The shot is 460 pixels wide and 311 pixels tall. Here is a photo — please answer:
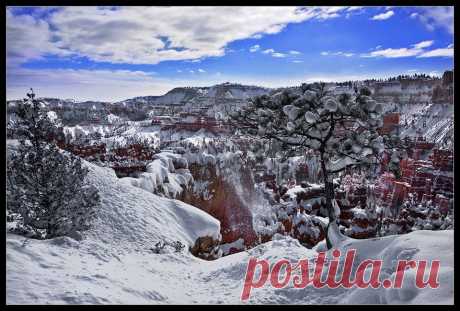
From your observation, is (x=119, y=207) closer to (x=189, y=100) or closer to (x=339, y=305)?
(x=339, y=305)

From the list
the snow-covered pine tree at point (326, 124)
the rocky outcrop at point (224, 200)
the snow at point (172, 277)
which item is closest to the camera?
the snow at point (172, 277)

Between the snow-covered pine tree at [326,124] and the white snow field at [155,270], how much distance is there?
1601 mm

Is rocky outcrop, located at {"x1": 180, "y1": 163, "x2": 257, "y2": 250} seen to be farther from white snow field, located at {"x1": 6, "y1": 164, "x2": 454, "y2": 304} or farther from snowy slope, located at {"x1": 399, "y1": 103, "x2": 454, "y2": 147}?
white snow field, located at {"x1": 6, "y1": 164, "x2": 454, "y2": 304}

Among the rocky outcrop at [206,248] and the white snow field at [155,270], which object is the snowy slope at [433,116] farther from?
the rocky outcrop at [206,248]

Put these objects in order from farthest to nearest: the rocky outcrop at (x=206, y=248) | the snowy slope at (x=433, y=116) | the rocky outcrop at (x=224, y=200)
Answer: the rocky outcrop at (x=224, y=200) → the snowy slope at (x=433, y=116) → the rocky outcrop at (x=206, y=248)

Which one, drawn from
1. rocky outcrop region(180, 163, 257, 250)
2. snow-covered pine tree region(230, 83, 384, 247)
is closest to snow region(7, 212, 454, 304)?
snow-covered pine tree region(230, 83, 384, 247)

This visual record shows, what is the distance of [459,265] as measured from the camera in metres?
4.94

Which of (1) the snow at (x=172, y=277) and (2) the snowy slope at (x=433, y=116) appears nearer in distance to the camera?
(1) the snow at (x=172, y=277)

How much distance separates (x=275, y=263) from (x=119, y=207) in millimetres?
5618

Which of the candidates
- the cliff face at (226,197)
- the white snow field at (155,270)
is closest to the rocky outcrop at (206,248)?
the white snow field at (155,270)

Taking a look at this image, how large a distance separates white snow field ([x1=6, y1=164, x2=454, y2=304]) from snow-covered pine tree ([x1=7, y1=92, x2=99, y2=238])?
56cm

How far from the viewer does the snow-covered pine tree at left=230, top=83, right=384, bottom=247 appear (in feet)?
22.4

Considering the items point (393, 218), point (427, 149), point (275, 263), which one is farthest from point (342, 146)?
point (427, 149)

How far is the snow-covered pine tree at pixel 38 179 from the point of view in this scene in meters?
7.07
